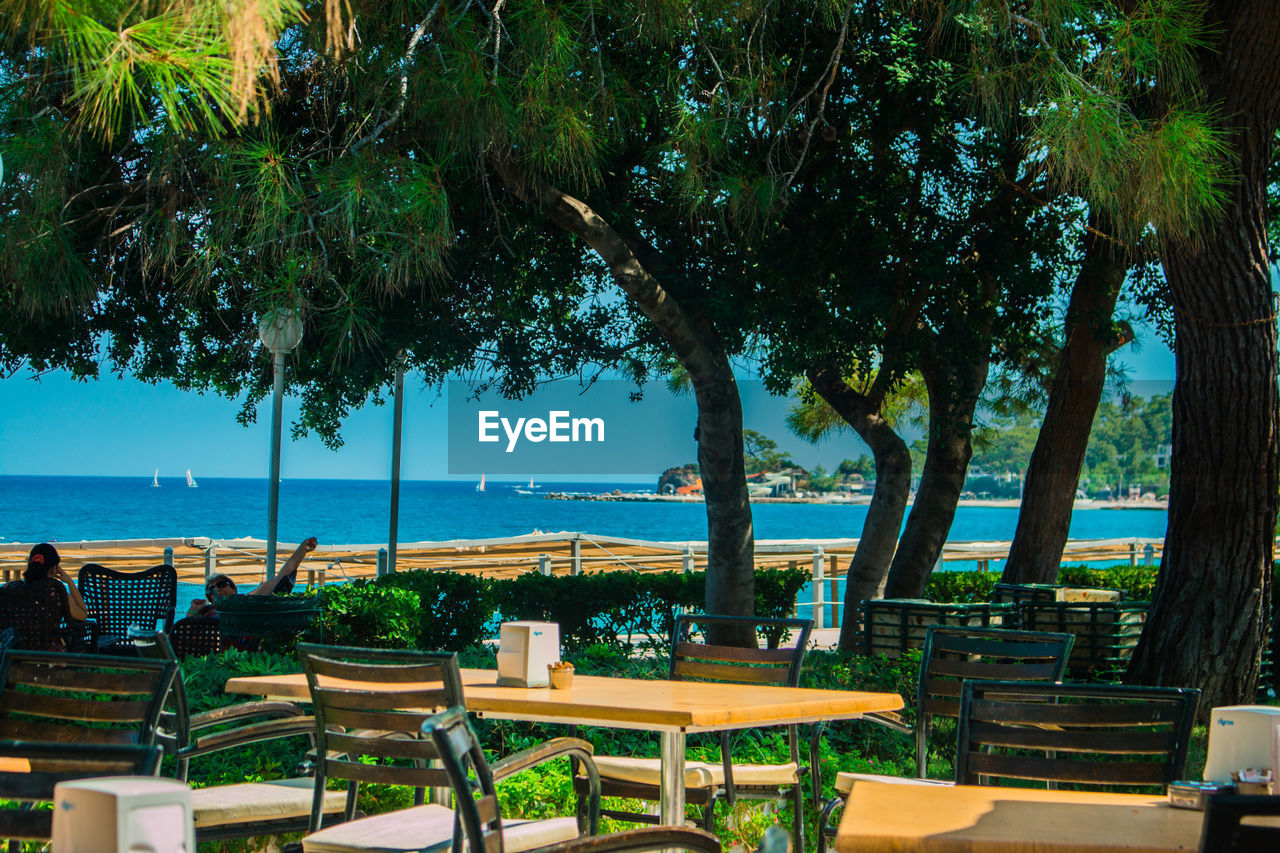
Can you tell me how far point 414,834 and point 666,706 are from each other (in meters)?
0.67

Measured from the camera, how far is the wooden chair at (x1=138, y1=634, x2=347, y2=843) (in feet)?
9.95

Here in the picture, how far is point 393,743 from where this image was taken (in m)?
2.77

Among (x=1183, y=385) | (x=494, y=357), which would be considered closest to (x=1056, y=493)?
(x=1183, y=385)

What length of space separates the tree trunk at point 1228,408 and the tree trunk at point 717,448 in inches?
96.3

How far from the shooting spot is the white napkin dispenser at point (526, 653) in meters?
3.40

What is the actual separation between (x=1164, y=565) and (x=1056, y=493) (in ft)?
10.1

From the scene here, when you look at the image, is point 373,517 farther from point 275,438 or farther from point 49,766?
point 49,766

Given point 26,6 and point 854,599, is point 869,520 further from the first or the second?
point 26,6

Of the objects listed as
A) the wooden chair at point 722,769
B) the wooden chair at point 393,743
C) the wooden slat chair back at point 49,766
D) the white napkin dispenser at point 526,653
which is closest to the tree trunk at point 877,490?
the wooden chair at point 722,769

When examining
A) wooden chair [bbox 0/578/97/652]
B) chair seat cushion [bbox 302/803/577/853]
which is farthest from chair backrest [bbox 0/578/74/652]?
chair seat cushion [bbox 302/803/577/853]

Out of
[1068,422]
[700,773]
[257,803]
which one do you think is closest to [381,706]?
[257,803]

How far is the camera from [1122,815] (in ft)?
7.29

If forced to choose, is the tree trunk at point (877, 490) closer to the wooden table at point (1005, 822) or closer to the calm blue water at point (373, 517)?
the wooden table at point (1005, 822)

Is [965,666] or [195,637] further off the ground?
[965,666]
